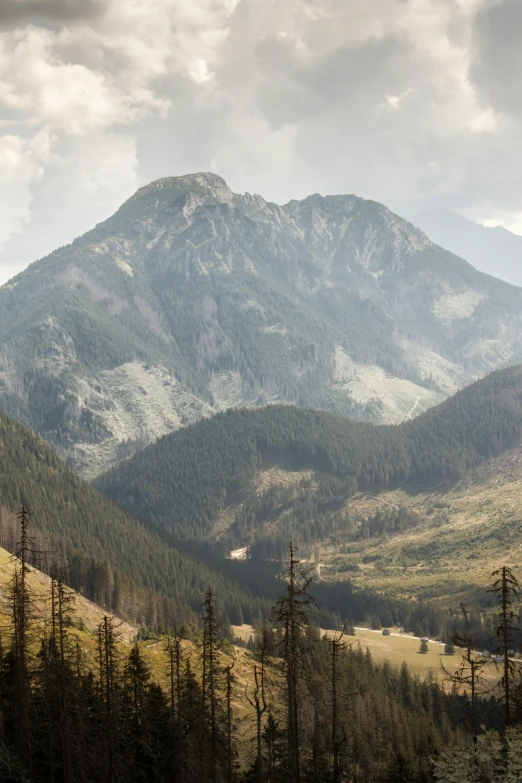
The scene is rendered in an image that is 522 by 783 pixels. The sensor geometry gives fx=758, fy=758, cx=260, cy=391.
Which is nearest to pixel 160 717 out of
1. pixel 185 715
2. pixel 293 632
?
pixel 185 715

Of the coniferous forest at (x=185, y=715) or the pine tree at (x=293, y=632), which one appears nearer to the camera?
the pine tree at (x=293, y=632)

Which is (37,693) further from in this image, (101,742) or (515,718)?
(515,718)

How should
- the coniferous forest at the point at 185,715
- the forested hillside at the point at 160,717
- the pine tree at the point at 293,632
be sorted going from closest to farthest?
the pine tree at the point at 293,632
the coniferous forest at the point at 185,715
the forested hillside at the point at 160,717

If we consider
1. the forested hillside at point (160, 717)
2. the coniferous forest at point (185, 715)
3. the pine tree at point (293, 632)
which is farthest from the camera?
the forested hillside at point (160, 717)

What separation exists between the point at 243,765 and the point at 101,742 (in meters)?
26.4

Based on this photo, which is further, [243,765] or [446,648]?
[446,648]

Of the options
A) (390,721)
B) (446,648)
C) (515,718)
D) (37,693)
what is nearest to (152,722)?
(37,693)

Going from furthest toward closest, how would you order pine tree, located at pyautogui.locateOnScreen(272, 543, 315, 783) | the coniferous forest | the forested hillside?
1. the forested hillside
2. the coniferous forest
3. pine tree, located at pyautogui.locateOnScreen(272, 543, 315, 783)

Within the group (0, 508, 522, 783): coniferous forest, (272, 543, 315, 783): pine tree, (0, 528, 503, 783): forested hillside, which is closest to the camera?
(272, 543, 315, 783): pine tree

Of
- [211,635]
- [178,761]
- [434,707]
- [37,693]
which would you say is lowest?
[434,707]

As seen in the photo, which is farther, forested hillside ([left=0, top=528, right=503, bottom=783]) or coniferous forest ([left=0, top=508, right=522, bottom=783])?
forested hillside ([left=0, top=528, right=503, bottom=783])

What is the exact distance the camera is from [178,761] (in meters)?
68.1

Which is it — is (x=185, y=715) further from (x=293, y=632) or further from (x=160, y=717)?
(x=293, y=632)

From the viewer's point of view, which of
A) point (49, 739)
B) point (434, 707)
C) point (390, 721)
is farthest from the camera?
point (434, 707)
